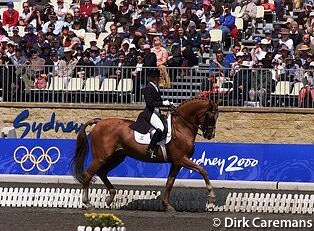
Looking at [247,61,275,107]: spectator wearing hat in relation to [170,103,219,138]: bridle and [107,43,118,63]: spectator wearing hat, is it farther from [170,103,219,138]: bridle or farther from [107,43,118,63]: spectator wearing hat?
[170,103,219,138]: bridle

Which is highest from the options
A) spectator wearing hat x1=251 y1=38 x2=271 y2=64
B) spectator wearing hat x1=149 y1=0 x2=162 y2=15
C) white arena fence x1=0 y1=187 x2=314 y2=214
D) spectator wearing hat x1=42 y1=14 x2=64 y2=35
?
spectator wearing hat x1=149 y1=0 x2=162 y2=15

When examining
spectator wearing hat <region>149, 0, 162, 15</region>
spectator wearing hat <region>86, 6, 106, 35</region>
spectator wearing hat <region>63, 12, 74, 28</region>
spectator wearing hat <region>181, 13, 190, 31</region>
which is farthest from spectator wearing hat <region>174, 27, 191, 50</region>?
spectator wearing hat <region>63, 12, 74, 28</region>

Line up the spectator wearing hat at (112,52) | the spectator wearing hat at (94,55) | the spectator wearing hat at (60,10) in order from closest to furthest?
the spectator wearing hat at (112,52), the spectator wearing hat at (94,55), the spectator wearing hat at (60,10)

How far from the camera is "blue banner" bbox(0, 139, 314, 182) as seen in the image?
1076 inches

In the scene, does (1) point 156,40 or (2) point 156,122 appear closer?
(2) point 156,122

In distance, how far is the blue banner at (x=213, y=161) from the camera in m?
27.3

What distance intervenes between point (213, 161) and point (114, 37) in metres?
6.55

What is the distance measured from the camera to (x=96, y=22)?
3456cm

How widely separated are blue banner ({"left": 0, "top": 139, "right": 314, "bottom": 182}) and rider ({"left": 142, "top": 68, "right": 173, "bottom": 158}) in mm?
5198

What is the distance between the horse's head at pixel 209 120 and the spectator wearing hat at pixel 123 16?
11585 millimetres

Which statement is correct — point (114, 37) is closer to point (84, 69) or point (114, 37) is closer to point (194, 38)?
point (84, 69)

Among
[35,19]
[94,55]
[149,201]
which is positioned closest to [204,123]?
[149,201]

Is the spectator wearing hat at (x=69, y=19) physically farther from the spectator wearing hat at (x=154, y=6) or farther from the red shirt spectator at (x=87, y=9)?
the spectator wearing hat at (x=154, y=6)

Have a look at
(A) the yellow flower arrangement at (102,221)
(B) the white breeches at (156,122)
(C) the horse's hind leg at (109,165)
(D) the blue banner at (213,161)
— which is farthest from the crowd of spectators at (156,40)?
(A) the yellow flower arrangement at (102,221)
